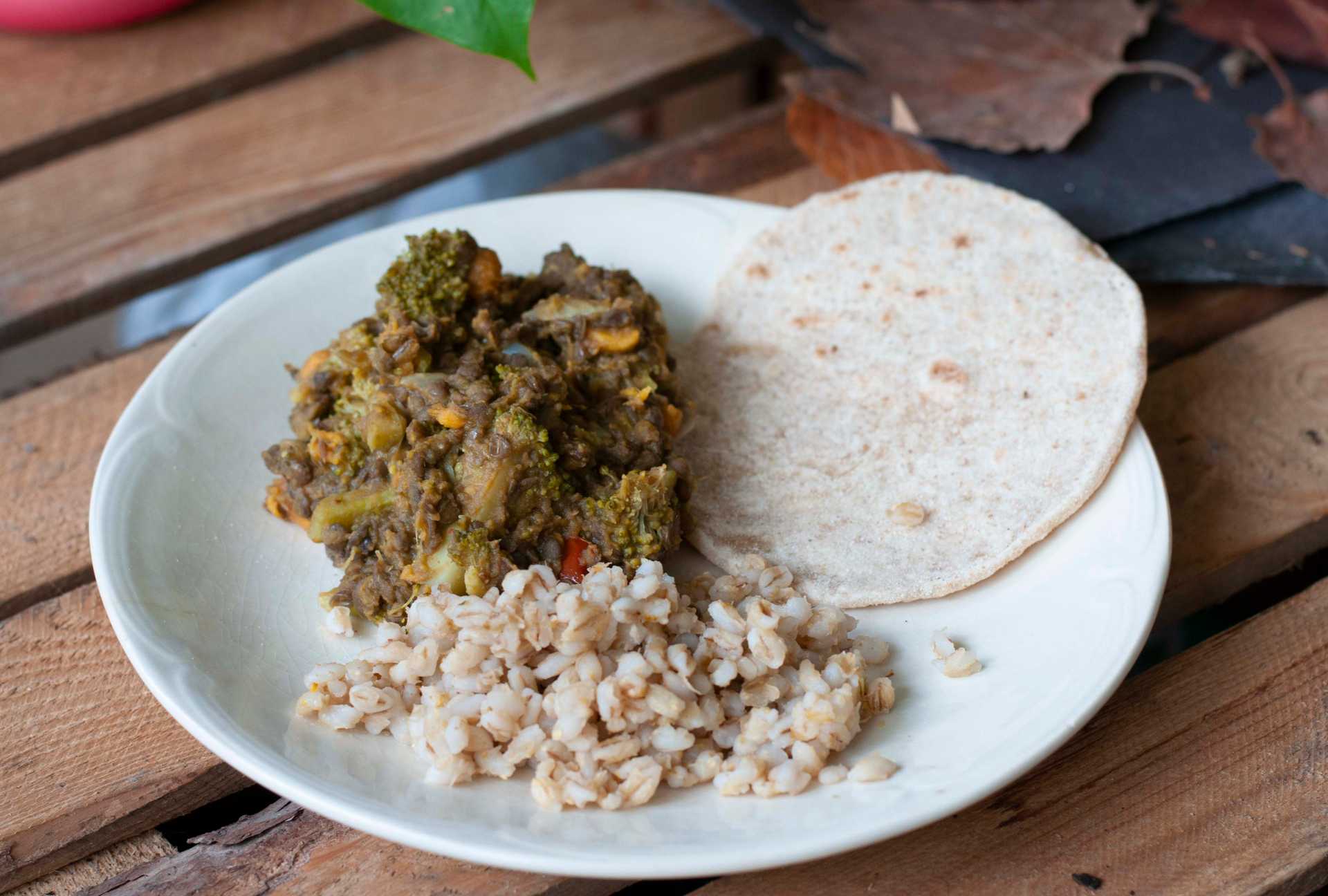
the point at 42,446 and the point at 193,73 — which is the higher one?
the point at 193,73

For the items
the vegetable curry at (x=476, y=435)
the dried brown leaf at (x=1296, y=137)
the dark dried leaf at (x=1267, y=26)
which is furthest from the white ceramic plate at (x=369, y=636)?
the dark dried leaf at (x=1267, y=26)

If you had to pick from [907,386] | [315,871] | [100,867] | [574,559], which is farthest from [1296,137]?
[100,867]

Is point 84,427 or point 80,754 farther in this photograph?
point 84,427

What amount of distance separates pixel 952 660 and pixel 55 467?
1.84 metres

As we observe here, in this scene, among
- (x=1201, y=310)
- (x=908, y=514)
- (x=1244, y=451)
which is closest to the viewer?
(x=908, y=514)

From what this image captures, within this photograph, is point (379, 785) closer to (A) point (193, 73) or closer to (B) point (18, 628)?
(B) point (18, 628)

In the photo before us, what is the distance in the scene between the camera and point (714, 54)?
3604 mm

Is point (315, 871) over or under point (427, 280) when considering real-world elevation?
under

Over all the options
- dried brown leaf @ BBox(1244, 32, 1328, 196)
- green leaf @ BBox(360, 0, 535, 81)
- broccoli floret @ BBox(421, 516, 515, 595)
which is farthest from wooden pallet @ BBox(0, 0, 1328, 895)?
green leaf @ BBox(360, 0, 535, 81)

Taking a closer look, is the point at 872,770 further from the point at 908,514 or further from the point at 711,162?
the point at 711,162

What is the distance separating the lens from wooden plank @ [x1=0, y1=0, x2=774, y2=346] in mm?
3062

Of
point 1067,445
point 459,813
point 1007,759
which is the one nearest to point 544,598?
point 459,813

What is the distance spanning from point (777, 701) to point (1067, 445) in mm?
746

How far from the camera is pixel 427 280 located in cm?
216
